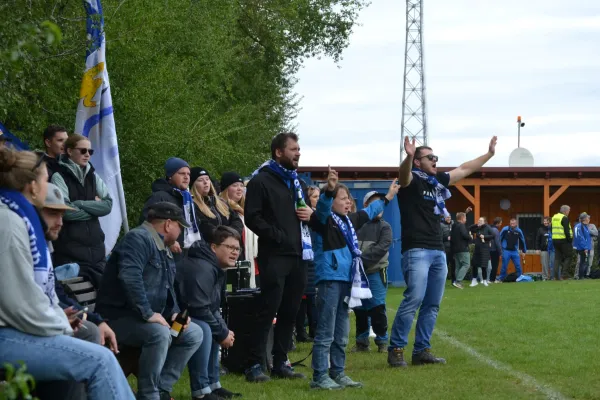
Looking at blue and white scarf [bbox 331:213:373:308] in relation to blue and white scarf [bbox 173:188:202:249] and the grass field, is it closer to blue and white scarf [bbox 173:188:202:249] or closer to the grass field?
the grass field

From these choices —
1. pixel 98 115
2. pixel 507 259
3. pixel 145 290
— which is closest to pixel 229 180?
pixel 98 115

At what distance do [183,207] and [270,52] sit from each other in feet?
81.2

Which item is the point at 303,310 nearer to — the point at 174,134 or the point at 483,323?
the point at 483,323

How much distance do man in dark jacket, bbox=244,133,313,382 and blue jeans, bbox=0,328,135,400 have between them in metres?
3.91

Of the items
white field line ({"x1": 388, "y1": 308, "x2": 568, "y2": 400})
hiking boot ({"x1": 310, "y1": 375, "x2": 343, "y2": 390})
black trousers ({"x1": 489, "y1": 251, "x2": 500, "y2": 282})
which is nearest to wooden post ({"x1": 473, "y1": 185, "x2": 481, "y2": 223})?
black trousers ({"x1": 489, "y1": 251, "x2": 500, "y2": 282})

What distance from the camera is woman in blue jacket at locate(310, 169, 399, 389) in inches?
340

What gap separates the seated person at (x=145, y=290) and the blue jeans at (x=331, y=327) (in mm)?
1720

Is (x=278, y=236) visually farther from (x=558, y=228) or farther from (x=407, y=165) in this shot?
(x=558, y=228)

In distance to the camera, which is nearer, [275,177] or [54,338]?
[54,338]

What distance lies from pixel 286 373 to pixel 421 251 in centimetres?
183

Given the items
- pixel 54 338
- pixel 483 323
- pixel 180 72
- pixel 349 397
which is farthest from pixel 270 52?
pixel 54 338

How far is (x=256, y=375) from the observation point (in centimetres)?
916

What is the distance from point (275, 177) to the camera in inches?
362

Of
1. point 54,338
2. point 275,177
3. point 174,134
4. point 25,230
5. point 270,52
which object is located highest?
point 270,52
